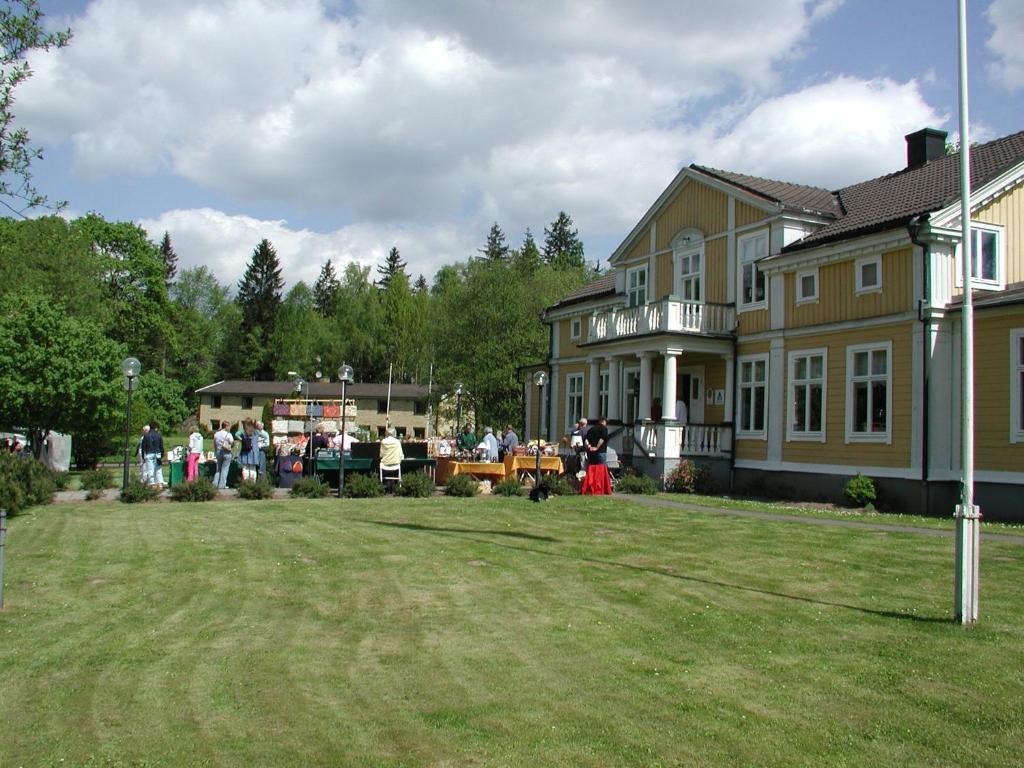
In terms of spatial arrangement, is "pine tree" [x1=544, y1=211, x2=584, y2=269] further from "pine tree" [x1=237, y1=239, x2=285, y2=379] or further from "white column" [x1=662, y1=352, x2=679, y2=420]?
"white column" [x1=662, y1=352, x2=679, y2=420]

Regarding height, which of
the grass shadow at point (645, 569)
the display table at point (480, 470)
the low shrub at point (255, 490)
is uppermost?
the display table at point (480, 470)

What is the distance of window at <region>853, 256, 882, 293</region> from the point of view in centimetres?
2153

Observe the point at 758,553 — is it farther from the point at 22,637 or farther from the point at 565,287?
the point at 565,287

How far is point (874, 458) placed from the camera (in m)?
21.3

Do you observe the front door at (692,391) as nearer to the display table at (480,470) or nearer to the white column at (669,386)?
the white column at (669,386)

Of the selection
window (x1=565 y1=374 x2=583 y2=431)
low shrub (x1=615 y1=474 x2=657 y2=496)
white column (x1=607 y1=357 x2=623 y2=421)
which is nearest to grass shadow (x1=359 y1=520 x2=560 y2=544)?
low shrub (x1=615 y1=474 x2=657 y2=496)

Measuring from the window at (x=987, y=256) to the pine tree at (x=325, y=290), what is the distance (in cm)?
8956

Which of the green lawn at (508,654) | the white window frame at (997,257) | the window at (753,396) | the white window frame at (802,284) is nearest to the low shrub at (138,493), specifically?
the green lawn at (508,654)

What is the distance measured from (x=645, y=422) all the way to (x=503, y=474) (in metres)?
4.81

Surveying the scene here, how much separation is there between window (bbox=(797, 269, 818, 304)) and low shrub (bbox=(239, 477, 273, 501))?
14370 millimetres

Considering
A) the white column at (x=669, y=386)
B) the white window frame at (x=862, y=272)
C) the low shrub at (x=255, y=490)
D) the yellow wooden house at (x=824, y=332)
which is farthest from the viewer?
the white column at (x=669, y=386)

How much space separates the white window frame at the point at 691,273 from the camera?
28.2 meters

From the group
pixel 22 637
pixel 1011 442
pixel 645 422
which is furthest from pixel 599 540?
pixel 645 422

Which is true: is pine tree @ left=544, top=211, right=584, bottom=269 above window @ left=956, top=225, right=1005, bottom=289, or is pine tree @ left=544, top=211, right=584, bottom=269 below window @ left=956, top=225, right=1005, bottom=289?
above
